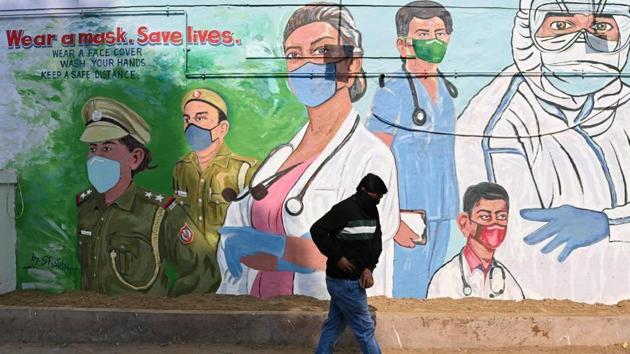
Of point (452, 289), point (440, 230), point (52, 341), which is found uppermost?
point (440, 230)

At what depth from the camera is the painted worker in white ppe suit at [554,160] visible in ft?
21.7

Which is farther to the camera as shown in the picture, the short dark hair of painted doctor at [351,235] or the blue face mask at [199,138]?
the blue face mask at [199,138]

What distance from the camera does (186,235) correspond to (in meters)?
6.70

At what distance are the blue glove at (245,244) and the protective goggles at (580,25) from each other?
347cm

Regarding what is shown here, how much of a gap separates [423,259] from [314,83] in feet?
7.12

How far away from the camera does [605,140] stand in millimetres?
6660

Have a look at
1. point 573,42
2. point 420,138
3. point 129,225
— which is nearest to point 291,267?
point 129,225

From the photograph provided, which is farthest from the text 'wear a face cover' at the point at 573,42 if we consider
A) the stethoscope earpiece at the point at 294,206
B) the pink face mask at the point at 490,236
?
the stethoscope earpiece at the point at 294,206

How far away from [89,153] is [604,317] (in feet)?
17.9

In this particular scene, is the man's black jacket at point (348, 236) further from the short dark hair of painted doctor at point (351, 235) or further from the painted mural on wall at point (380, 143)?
the painted mural on wall at point (380, 143)

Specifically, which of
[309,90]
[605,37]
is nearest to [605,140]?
[605,37]

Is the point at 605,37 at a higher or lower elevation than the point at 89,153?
higher

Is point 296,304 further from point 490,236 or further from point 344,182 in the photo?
point 490,236

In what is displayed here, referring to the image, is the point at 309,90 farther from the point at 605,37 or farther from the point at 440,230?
the point at 605,37
